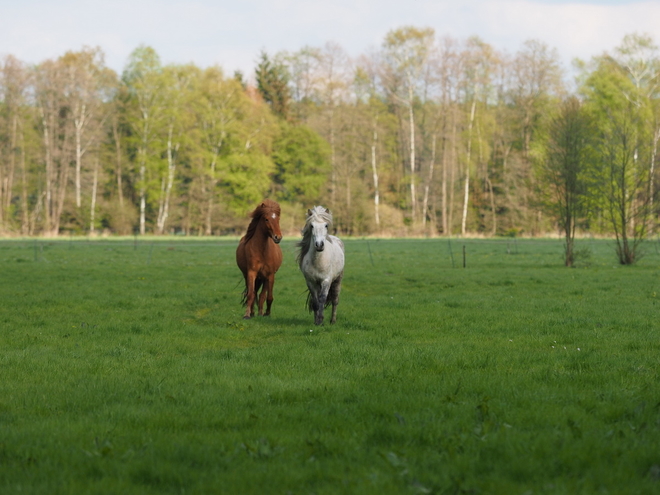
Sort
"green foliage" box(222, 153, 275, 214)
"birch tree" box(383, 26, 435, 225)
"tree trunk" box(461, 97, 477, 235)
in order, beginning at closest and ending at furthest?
"birch tree" box(383, 26, 435, 225) < "tree trunk" box(461, 97, 477, 235) < "green foliage" box(222, 153, 275, 214)

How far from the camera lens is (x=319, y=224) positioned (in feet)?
38.5

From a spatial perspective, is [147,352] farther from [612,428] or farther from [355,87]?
[355,87]

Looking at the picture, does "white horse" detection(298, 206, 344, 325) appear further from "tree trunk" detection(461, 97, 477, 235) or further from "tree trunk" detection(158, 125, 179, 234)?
"tree trunk" detection(158, 125, 179, 234)

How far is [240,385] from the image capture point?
7531 mm

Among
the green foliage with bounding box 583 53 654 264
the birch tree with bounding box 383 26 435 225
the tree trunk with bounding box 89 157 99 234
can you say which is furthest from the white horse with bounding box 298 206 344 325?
the tree trunk with bounding box 89 157 99 234

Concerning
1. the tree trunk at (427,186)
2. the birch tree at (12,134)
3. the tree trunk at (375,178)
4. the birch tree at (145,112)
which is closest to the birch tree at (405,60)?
the tree trunk at (427,186)

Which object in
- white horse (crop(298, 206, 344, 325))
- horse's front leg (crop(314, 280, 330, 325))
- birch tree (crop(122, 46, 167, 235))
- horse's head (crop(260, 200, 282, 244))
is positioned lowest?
horse's front leg (crop(314, 280, 330, 325))

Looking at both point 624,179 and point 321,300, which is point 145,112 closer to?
point 624,179

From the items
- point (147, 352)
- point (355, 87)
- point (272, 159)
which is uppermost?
point (355, 87)

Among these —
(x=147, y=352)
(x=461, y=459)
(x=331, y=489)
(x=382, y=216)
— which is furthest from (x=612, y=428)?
(x=382, y=216)

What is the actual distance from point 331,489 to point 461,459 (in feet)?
3.59

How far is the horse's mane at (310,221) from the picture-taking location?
1197 centimetres

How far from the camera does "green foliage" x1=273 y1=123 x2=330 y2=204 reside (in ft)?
225

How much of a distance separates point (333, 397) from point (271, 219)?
656 centimetres
